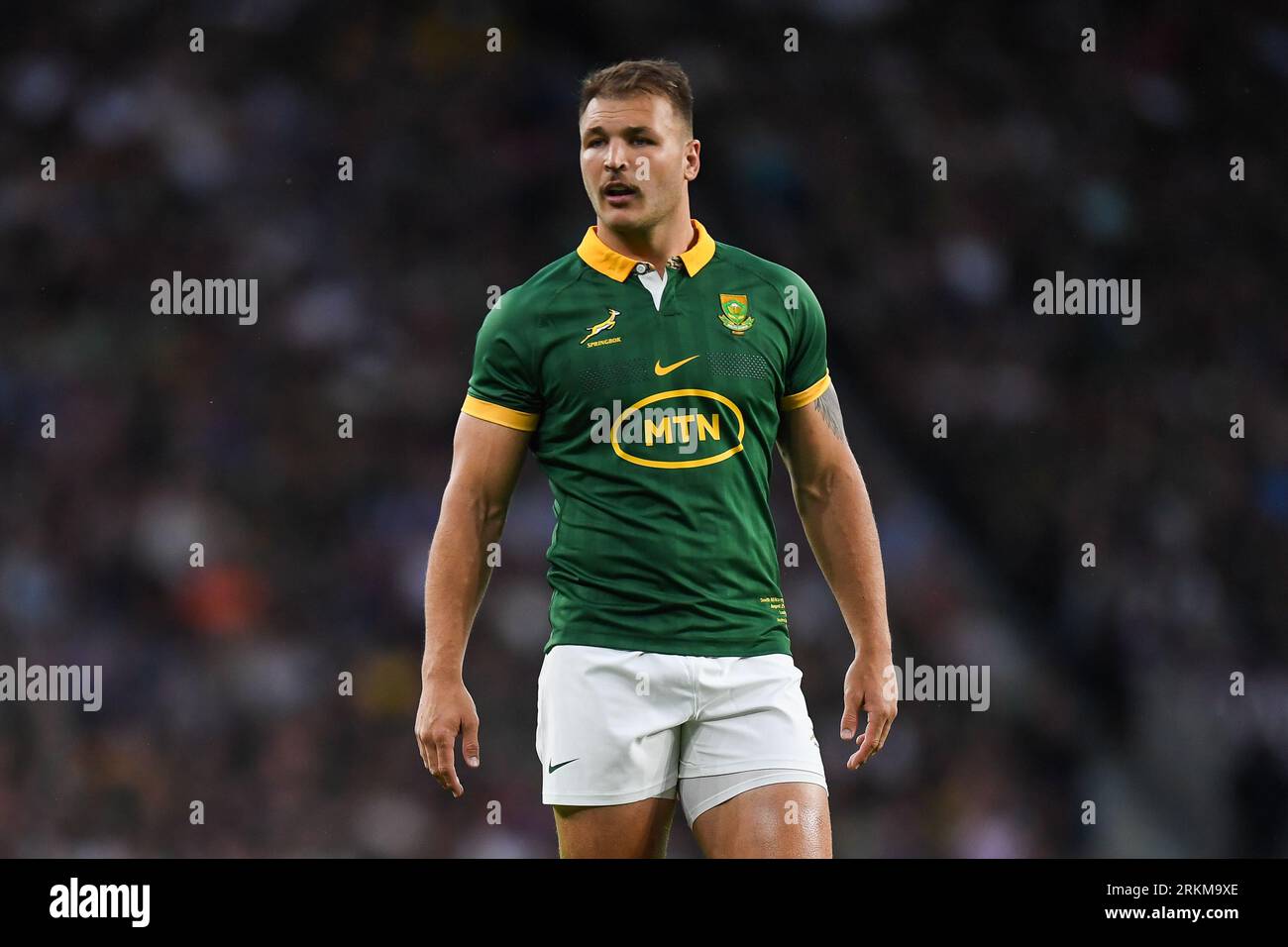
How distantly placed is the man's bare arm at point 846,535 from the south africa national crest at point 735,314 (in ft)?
0.75

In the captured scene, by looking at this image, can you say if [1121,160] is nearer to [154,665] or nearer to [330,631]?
[330,631]

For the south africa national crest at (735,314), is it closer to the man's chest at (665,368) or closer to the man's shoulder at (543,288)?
the man's chest at (665,368)

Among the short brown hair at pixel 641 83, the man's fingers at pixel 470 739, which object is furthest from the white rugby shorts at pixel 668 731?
the short brown hair at pixel 641 83

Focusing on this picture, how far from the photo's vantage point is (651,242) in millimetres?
3172

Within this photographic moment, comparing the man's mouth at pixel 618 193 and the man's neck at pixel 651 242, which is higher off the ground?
the man's mouth at pixel 618 193

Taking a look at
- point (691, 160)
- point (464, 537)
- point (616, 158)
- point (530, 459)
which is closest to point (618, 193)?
point (616, 158)

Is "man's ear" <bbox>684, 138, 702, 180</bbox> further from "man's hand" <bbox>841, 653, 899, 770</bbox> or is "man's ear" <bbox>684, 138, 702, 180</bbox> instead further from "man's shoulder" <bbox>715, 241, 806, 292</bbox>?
"man's hand" <bbox>841, 653, 899, 770</bbox>

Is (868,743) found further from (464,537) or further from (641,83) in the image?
(641,83)

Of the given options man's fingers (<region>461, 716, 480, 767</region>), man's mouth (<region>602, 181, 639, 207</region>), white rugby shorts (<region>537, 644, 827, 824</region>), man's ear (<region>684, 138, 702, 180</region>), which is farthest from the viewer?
man's ear (<region>684, 138, 702, 180</region>)

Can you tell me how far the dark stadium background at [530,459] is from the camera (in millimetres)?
6059

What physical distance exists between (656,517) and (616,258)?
563mm

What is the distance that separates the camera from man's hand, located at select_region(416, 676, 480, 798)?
2.99 metres

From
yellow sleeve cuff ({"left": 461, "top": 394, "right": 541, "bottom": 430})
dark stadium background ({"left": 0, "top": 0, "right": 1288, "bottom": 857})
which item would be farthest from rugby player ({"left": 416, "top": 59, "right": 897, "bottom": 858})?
dark stadium background ({"left": 0, "top": 0, "right": 1288, "bottom": 857})

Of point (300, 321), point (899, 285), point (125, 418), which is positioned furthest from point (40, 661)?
point (899, 285)
